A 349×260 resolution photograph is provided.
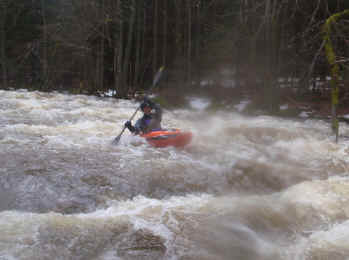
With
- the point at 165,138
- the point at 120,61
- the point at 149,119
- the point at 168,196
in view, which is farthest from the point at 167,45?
the point at 168,196

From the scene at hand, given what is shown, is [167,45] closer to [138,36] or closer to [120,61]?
[138,36]

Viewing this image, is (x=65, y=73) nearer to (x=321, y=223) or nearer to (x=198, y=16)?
(x=198, y=16)

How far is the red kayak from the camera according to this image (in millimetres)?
6438

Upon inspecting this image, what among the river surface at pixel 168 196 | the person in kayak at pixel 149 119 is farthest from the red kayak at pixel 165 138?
the person in kayak at pixel 149 119

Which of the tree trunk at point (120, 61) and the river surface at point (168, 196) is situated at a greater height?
the tree trunk at point (120, 61)

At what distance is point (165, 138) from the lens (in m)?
6.43

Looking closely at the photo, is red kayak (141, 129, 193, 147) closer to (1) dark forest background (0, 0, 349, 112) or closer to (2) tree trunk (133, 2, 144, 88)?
(1) dark forest background (0, 0, 349, 112)

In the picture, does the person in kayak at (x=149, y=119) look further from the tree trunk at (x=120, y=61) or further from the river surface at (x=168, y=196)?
the tree trunk at (x=120, y=61)

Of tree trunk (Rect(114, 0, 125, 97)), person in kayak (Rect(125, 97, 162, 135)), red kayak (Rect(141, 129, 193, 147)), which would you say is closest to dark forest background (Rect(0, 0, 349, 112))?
tree trunk (Rect(114, 0, 125, 97))

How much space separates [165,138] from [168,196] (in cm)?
229

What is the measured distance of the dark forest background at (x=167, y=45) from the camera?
511 inches

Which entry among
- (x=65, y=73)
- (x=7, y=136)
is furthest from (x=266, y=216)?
(x=65, y=73)

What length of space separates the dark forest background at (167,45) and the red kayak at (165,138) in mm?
5704

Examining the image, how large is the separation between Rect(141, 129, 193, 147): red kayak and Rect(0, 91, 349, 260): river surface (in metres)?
0.17
